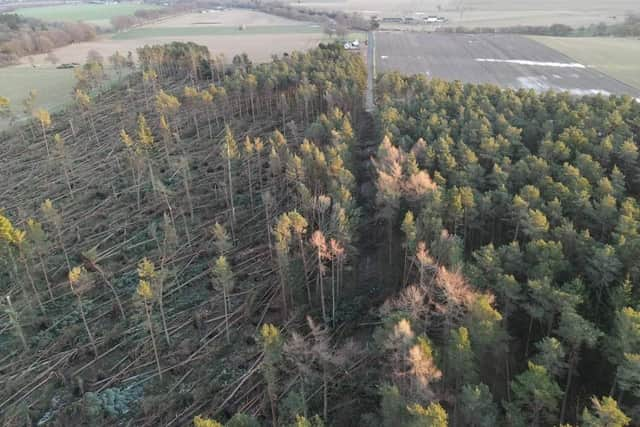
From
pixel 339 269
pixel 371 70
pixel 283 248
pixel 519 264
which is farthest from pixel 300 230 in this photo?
pixel 371 70

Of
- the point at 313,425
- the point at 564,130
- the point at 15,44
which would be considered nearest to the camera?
the point at 313,425

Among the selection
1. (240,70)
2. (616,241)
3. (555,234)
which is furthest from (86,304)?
(240,70)

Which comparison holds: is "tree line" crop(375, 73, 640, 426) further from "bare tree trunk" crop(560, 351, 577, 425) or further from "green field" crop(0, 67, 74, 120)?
"green field" crop(0, 67, 74, 120)

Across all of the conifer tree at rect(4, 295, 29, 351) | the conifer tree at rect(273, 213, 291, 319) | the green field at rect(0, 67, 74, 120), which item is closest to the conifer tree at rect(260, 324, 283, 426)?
the conifer tree at rect(273, 213, 291, 319)

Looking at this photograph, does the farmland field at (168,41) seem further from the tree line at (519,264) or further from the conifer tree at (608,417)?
the conifer tree at (608,417)

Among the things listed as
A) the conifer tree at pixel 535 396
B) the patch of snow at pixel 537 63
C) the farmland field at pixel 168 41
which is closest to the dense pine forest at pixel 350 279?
the conifer tree at pixel 535 396

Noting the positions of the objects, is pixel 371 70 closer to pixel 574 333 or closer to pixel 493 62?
pixel 493 62

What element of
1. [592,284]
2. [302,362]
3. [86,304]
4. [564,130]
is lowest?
[86,304]

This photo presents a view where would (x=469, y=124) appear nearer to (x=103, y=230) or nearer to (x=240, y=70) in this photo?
(x=103, y=230)
